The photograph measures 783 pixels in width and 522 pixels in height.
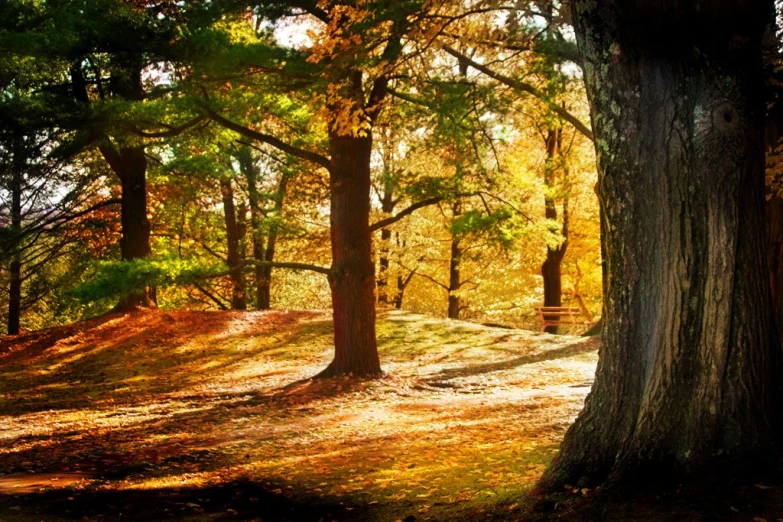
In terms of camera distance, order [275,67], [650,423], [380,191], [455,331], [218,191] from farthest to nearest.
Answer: [380,191], [218,191], [455,331], [275,67], [650,423]

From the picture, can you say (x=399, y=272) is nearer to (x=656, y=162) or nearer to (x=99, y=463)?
(x=99, y=463)

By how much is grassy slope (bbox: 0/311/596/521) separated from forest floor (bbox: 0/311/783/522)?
30 mm

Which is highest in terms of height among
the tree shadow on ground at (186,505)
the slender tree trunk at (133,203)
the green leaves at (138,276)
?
the slender tree trunk at (133,203)

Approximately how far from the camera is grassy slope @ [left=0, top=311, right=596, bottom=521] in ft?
17.8

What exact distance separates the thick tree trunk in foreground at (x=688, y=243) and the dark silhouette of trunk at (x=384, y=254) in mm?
19747

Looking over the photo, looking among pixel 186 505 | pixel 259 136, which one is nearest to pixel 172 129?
pixel 259 136

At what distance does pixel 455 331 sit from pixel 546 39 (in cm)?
918

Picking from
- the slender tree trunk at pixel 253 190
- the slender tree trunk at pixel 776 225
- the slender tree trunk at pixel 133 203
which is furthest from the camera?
the slender tree trunk at pixel 253 190

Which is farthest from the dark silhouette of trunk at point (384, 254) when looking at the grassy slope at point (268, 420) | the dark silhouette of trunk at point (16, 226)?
the dark silhouette of trunk at point (16, 226)

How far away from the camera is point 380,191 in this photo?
25.1m

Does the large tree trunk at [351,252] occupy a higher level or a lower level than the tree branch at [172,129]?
lower

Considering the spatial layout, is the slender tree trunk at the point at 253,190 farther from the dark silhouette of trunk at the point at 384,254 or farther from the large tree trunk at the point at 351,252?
the large tree trunk at the point at 351,252

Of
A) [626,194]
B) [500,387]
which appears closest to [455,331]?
[500,387]

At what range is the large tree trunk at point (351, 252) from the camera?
11047 millimetres
